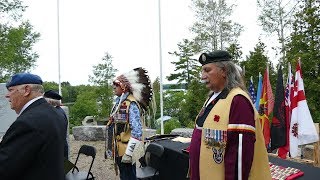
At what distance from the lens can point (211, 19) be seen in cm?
1998

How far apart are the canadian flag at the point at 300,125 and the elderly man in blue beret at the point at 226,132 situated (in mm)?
2848

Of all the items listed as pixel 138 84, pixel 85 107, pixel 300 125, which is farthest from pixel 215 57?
pixel 85 107

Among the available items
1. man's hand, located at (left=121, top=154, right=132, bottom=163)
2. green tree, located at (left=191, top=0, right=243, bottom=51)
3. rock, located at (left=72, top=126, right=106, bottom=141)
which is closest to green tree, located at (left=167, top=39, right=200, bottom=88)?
green tree, located at (left=191, top=0, right=243, bottom=51)

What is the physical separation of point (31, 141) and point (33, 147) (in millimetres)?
39

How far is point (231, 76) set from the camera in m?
2.63

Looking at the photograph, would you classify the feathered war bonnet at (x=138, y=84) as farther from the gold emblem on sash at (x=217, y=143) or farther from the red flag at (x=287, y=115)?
the gold emblem on sash at (x=217, y=143)

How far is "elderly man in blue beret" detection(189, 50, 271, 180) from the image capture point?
2.37 metres

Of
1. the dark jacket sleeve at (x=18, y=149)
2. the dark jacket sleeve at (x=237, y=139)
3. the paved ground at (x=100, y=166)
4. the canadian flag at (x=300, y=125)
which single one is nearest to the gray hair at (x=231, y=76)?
the dark jacket sleeve at (x=237, y=139)

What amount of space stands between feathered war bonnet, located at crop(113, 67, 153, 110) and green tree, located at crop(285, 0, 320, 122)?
720 cm

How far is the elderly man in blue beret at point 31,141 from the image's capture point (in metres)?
2.13

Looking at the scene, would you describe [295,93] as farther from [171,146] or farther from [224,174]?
[224,174]

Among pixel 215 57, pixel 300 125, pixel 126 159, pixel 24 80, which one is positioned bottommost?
pixel 126 159

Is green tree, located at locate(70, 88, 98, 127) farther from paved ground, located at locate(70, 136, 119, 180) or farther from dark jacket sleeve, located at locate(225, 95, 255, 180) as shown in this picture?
dark jacket sleeve, located at locate(225, 95, 255, 180)

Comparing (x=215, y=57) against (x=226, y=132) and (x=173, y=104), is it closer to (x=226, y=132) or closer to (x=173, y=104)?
(x=226, y=132)
